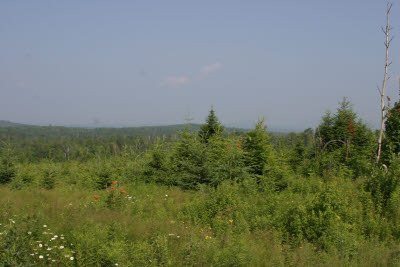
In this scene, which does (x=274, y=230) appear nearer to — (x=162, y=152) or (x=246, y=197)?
(x=246, y=197)

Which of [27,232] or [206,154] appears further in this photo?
[206,154]

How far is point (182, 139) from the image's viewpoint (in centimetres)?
1284

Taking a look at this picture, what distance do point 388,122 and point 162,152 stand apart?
993 cm

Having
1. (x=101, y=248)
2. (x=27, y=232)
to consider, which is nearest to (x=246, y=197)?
(x=101, y=248)

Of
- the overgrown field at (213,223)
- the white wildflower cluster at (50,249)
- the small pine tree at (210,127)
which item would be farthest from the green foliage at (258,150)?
the white wildflower cluster at (50,249)

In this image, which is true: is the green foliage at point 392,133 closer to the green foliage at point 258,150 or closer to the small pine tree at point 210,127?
the green foliage at point 258,150

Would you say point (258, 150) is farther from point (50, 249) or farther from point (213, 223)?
point (50, 249)

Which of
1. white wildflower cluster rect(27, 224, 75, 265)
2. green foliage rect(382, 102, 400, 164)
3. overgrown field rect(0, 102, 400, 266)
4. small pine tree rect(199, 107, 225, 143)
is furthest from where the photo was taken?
small pine tree rect(199, 107, 225, 143)

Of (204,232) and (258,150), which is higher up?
(258,150)

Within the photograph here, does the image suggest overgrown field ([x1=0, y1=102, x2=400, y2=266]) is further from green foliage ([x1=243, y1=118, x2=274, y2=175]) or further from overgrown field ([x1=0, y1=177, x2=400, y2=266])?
green foliage ([x1=243, y1=118, x2=274, y2=175])

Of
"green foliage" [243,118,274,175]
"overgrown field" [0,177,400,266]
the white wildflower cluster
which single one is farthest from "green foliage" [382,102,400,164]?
the white wildflower cluster

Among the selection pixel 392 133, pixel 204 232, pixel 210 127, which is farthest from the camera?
pixel 210 127

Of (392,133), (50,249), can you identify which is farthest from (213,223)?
(392,133)

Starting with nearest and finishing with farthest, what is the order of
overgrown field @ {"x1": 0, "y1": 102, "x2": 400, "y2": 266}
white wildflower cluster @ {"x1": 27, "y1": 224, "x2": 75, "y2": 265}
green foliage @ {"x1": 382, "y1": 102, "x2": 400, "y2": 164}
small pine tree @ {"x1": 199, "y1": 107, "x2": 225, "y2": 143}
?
white wildflower cluster @ {"x1": 27, "y1": 224, "x2": 75, "y2": 265} → overgrown field @ {"x1": 0, "y1": 102, "x2": 400, "y2": 266} → green foliage @ {"x1": 382, "y1": 102, "x2": 400, "y2": 164} → small pine tree @ {"x1": 199, "y1": 107, "x2": 225, "y2": 143}
